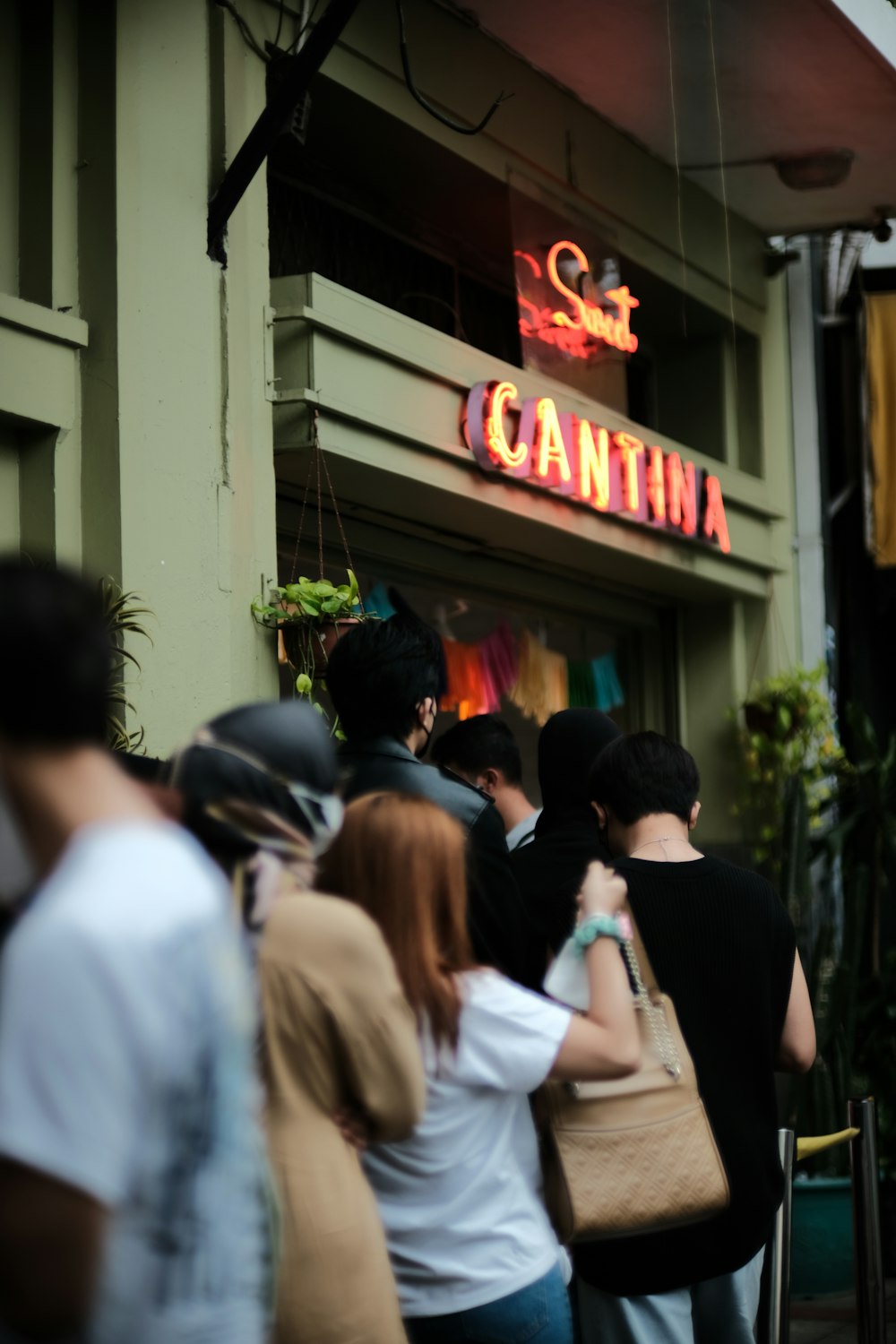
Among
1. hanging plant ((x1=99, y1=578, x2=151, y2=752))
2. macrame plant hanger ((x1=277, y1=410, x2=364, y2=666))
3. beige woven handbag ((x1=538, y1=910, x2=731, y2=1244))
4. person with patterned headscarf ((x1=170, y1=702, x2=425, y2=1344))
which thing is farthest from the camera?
macrame plant hanger ((x1=277, y1=410, x2=364, y2=666))

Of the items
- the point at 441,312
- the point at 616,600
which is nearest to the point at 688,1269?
the point at 441,312

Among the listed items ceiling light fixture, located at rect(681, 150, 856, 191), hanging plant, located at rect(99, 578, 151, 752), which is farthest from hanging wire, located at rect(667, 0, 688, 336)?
hanging plant, located at rect(99, 578, 151, 752)

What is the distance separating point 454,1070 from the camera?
2.71m

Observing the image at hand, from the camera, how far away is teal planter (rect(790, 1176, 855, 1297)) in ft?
24.9

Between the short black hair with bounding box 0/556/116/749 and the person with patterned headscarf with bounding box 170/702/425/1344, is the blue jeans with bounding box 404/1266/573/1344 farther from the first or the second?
the short black hair with bounding box 0/556/116/749

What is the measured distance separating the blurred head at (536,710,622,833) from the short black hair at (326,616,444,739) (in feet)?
1.85

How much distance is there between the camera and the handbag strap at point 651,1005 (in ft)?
10.3

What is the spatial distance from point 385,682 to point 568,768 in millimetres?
719

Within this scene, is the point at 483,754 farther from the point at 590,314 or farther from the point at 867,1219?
Result: the point at 590,314

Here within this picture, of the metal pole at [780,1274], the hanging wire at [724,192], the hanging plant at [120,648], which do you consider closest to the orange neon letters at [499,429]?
the hanging wire at [724,192]

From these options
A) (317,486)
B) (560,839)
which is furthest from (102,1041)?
(317,486)

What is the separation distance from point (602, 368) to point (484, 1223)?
6303mm

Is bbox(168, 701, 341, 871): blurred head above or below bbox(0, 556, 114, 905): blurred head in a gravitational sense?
below

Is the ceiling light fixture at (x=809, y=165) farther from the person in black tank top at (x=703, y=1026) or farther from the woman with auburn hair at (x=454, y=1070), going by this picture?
the woman with auburn hair at (x=454, y=1070)
